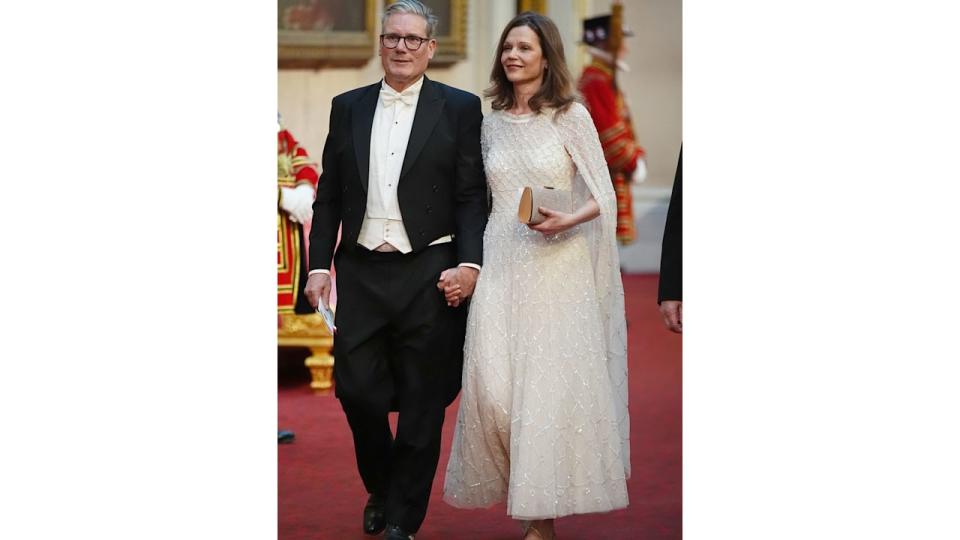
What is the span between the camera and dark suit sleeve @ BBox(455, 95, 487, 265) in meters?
4.84

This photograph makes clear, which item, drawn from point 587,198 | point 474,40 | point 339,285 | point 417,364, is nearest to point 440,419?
point 417,364

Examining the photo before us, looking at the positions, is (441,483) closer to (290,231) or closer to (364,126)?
(290,231)

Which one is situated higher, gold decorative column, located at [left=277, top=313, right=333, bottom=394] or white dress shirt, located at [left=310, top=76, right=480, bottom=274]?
white dress shirt, located at [left=310, top=76, right=480, bottom=274]

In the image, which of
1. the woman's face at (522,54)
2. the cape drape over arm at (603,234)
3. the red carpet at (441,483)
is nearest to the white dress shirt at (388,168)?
the woman's face at (522,54)

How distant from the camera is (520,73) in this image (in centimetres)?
480

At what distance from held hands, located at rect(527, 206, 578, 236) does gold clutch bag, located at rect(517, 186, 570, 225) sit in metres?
0.01

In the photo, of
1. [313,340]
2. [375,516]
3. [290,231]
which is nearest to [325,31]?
[313,340]

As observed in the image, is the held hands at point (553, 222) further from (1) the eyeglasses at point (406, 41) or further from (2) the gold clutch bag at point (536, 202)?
(1) the eyeglasses at point (406, 41)

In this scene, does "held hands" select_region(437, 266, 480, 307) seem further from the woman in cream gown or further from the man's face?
the man's face

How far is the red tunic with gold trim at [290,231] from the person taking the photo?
718 centimetres

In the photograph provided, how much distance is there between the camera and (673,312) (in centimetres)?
457

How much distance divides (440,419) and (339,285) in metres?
0.52

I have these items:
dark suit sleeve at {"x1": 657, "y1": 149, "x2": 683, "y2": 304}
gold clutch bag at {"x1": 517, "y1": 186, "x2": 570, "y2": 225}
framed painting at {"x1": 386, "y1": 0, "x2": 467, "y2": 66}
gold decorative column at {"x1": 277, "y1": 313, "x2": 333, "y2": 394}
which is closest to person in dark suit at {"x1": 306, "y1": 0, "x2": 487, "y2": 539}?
gold clutch bag at {"x1": 517, "y1": 186, "x2": 570, "y2": 225}

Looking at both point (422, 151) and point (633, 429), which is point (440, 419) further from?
point (633, 429)
